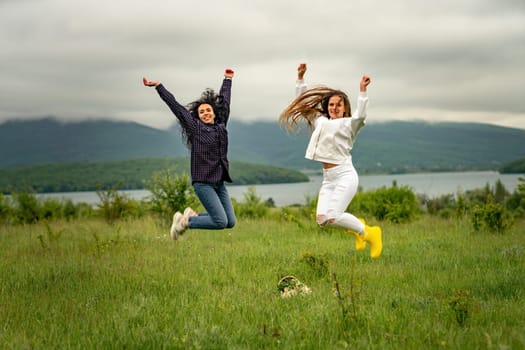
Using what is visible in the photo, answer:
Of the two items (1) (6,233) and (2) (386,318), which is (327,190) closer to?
(2) (386,318)

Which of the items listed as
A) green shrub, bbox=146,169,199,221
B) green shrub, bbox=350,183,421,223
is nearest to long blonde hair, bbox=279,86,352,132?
green shrub, bbox=146,169,199,221

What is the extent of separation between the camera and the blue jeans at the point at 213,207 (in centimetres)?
876

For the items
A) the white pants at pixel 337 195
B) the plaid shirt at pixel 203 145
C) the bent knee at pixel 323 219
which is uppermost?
the plaid shirt at pixel 203 145

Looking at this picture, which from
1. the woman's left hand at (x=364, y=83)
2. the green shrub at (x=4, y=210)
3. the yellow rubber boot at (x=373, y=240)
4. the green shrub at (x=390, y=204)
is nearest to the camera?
the woman's left hand at (x=364, y=83)

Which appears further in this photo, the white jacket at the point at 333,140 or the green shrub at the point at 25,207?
the green shrub at the point at 25,207

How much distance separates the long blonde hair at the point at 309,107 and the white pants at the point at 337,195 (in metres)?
0.98

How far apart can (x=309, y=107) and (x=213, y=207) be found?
7.43 ft

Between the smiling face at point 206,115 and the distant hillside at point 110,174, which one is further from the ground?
the smiling face at point 206,115

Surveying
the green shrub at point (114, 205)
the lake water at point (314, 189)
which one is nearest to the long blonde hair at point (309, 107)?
the lake water at point (314, 189)

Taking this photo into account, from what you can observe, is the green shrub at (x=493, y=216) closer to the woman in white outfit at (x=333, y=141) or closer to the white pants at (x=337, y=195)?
the woman in white outfit at (x=333, y=141)

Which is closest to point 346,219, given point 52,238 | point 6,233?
point 52,238

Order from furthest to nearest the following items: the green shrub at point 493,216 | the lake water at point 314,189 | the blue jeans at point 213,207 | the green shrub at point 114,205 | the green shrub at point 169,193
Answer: the lake water at point 314,189
the green shrub at point 114,205
the green shrub at point 169,193
the green shrub at point 493,216
the blue jeans at point 213,207

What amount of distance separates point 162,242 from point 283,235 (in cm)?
306

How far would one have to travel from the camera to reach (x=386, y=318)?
226 inches
